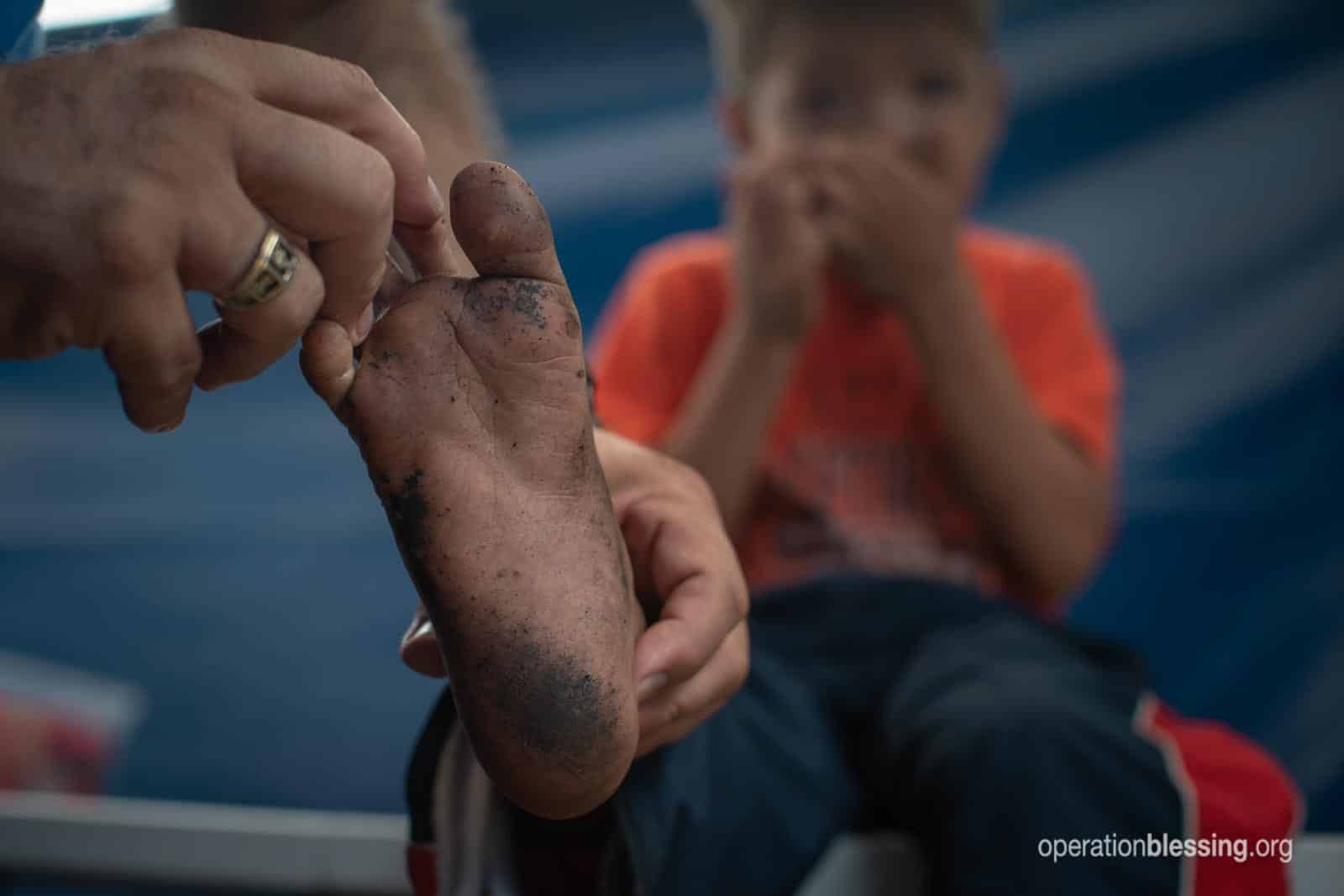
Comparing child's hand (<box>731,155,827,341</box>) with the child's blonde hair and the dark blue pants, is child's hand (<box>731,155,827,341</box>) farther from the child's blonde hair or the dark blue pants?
the dark blue pants

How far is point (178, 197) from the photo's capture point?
0.24m

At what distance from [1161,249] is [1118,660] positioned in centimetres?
65

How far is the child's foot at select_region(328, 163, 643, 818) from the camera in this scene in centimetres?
30

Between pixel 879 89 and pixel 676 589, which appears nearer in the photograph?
pixel 676 589

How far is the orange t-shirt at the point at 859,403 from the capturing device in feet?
2.40

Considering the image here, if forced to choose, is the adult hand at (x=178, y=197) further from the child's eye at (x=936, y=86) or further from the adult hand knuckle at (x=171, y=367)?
the child's eye at (x=936, y=86)

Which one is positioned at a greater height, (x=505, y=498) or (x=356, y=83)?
(x=356, y=83)

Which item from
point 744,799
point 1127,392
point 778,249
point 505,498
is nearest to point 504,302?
point 505,498

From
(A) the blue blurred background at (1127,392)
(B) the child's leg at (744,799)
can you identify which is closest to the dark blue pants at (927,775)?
(B) the child's leg at (744,799)

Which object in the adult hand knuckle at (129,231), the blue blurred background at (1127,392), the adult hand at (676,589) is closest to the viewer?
the adult hand knuckle at (129,231)

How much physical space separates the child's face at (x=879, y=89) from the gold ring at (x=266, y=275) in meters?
0.55

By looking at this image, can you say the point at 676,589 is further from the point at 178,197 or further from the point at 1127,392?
the point at 1127,392

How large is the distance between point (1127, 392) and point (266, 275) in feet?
3.38

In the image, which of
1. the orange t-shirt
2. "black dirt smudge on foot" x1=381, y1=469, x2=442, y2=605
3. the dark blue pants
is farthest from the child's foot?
the orange t-shirt
